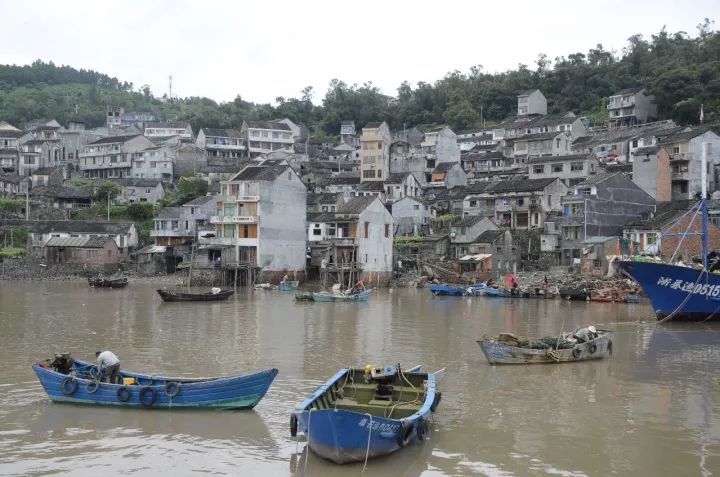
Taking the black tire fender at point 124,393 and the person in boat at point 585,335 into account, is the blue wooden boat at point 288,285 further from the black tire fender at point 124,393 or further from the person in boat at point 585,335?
the black tire fender at point 124,393

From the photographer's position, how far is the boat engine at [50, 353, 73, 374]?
18.2 meters

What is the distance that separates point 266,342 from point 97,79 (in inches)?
7327

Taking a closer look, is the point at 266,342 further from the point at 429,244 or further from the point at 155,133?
the point at 155,133

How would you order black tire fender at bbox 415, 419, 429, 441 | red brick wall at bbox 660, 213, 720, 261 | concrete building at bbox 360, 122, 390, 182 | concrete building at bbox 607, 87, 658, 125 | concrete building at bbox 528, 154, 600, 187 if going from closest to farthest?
black tire fender at bbox 415, 419, 429, 441 < red brick wall at bbox 660, 213, 720, 261 < concrete building at bbox 528, 154, 600, 187 < concrete building at bbox 360, 122, 390, 182 < concrete building at bbox 607, 87, 658, 125

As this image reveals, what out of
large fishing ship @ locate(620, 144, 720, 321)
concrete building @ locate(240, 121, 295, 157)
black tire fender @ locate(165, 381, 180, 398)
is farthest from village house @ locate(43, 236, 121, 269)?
black tire fender @ locate(165, 381, 180, 398)

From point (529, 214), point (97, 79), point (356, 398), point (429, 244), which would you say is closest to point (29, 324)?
point (356, 398)

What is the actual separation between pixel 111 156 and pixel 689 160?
231 ft

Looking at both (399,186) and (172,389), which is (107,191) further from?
(172,389)

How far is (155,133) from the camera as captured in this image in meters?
107

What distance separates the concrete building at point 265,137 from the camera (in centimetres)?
10244

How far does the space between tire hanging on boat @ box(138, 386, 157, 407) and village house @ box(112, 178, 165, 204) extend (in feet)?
236

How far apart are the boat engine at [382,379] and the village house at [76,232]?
6203cm

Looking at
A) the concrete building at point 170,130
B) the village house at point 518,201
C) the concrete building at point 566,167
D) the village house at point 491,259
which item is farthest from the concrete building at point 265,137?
the village house at point 491,259

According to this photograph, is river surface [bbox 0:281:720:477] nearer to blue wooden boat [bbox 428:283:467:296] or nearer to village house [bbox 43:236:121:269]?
blue wooden boat [bbox 428:283:467:296]
